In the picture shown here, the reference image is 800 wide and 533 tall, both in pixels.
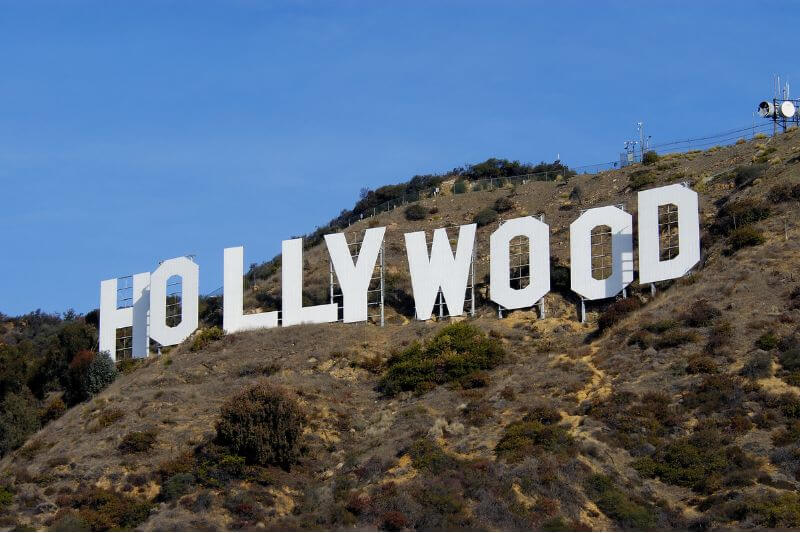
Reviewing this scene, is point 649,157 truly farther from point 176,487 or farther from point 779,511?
point 779,511

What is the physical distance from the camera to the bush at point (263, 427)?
53594 millimetres

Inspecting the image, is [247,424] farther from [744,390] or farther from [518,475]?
[744,390]

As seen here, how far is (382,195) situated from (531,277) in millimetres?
32567

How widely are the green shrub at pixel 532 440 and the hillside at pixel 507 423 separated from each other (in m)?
0.10

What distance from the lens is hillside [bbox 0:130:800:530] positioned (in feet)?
157

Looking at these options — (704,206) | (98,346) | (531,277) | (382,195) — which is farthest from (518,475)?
(382,195)

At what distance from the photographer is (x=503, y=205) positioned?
268 feet

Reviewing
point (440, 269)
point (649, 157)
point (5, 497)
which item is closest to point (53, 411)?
point (5, 497)

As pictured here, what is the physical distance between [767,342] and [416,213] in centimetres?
3197

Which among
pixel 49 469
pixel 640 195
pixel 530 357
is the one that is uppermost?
pixel 640 195

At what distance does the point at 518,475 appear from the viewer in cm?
4897

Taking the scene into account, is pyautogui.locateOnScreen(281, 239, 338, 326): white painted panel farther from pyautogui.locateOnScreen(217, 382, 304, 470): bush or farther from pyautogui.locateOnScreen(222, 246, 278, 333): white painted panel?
pyautogui.locateOnScreen(217, 382, 304, 470): bush

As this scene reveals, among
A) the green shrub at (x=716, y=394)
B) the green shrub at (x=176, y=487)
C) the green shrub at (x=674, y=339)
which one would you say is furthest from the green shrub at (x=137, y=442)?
the green shrub at (x=716, y=394)

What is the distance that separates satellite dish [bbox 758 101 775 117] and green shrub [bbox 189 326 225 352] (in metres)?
31.0
